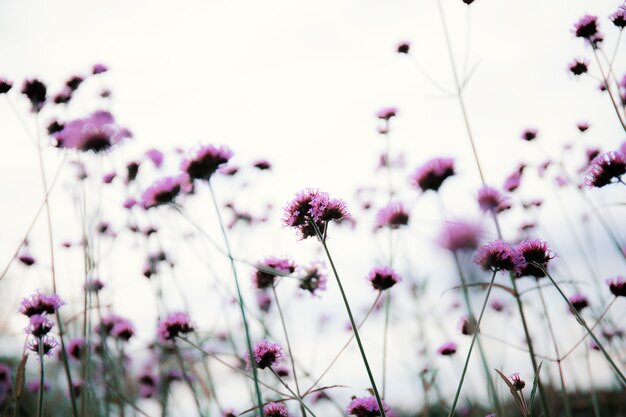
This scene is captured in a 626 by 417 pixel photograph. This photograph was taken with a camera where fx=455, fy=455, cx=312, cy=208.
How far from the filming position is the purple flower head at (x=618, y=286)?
222 centimetres

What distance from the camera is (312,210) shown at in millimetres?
1567

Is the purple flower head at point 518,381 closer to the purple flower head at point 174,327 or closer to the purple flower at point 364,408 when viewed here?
the purple flower at point 364,408

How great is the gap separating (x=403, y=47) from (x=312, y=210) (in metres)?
1.84

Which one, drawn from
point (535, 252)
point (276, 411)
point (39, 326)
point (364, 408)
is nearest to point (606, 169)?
point (535, 252)

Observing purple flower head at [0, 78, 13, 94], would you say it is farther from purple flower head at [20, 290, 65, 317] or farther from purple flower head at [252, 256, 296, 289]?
purple flower head at [252, 256, 296, 289]

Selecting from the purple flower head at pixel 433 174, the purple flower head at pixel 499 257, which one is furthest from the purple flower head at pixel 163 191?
the purple flower head at pixel 499 257

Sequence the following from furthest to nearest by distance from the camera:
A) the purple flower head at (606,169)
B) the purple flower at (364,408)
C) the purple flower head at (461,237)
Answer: the purple flower at (364,408) → the purple flower head at (606,169) → the purple flower head at (461,237)

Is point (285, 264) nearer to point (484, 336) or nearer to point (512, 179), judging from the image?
point (484, 336)

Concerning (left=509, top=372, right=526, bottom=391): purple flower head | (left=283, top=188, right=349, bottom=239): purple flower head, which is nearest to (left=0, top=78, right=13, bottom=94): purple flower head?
(left=283, top=188, right=349, bottom=239): purple flower head

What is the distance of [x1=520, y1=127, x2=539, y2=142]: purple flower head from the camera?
336 cm

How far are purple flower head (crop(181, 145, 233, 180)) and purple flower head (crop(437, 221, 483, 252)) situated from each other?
3.11ft

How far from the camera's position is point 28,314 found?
6.51ft

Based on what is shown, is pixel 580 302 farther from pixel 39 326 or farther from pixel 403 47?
pixel 39 326

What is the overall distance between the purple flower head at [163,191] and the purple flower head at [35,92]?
83 centimetres
